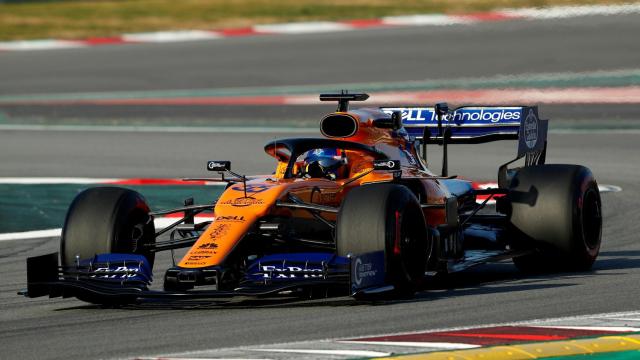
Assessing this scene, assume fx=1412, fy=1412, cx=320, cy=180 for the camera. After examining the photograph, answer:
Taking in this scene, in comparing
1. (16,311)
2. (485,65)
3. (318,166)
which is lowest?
(16,311)

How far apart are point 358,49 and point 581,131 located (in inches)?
233

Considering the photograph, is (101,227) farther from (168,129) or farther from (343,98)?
(168,129)

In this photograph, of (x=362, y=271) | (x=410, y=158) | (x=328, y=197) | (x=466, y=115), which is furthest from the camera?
(x=466, y=115)

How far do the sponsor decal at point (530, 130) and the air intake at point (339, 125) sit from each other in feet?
6.01

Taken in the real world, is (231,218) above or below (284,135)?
below

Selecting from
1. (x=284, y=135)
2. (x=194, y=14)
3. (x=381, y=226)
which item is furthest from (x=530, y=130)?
(x=194, y=14)

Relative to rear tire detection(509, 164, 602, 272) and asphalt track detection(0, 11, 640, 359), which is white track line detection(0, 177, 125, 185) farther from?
rear tire detection(509, 164, 602, 272)

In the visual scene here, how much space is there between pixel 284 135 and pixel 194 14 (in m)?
9.56

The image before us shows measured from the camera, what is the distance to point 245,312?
9.07m

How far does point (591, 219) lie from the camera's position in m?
11.2

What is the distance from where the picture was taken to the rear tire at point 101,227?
9742 millimetres

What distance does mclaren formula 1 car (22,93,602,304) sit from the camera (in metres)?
9.13

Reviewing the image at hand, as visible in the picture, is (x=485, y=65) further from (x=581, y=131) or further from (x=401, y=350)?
(x=401, y=350)

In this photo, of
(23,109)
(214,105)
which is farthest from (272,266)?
(23,109)
